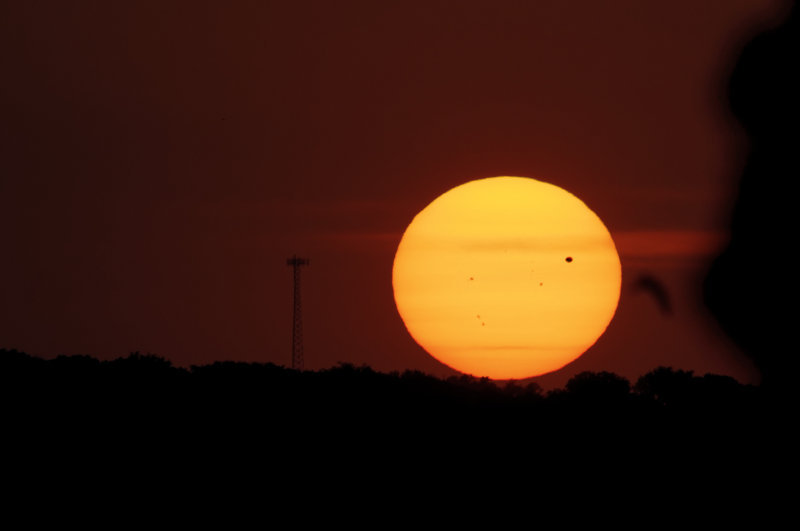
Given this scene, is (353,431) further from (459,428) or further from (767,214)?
(767,214)

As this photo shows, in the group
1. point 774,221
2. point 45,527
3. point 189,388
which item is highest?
point 774,221

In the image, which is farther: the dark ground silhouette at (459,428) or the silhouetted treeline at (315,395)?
the silhouetted treeline at (315,395)

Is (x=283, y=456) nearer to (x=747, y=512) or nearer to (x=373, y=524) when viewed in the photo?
(x=373, y=524)

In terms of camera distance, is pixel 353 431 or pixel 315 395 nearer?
pixel 353 431

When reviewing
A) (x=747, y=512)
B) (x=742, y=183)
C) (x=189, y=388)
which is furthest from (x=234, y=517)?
(x=742, y=183)

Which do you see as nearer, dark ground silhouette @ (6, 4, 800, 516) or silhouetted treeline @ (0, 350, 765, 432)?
dark ground silhouette @ (6, 4, 800, 516)

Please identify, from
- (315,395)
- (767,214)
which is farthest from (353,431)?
(767,214)

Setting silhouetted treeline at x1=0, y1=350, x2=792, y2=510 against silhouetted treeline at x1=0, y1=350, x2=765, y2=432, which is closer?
silhouetted treeline at x1=0, y1=350, x2=792, y2=510

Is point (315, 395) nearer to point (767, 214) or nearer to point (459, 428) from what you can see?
point (459, 428)

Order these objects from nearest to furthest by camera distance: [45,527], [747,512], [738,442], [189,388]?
[45,527] < [747,512] < [738,442] < [189,388]

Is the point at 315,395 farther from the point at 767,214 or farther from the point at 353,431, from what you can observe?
the point at 767,214

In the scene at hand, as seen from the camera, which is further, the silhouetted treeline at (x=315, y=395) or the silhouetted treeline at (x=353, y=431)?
the silhouetted treeline at (x=315, y=395)
